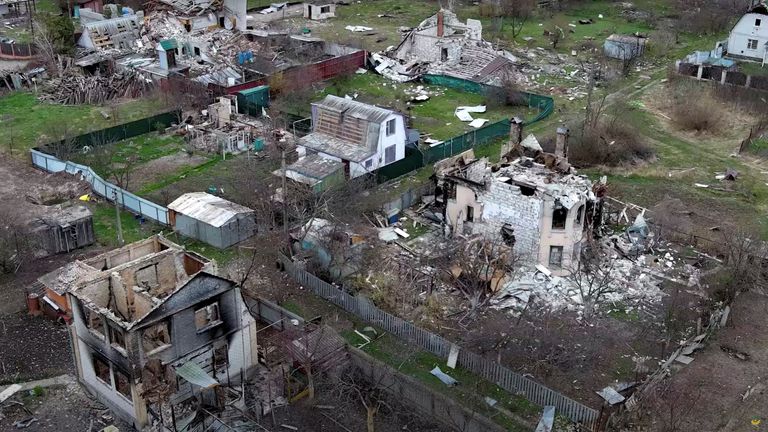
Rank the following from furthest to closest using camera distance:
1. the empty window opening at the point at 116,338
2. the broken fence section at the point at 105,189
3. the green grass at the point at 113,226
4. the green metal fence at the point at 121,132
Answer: the green metal fence at the point at 121,132 → the broken fence section at the point at 105,189 → the green grass at the point at 113,226 → the empty window opening at the point at 116,338

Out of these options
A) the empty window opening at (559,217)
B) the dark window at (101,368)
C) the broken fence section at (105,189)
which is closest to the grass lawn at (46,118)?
the broken fence section at (105,189)

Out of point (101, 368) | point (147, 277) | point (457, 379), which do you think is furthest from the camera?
point (457, 379)

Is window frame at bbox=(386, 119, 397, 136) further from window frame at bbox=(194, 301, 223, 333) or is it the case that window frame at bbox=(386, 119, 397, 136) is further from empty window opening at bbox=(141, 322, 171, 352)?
empty window opening at bbox=(141, 322, 171, 352)

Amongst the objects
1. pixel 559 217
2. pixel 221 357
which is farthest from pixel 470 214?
pixel 221 357

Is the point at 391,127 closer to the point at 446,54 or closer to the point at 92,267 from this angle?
the point at 446,54

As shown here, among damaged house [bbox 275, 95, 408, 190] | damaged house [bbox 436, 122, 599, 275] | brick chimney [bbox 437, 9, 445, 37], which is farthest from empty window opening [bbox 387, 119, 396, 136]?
brick chimney [bbox 437, 9, 445, 37]

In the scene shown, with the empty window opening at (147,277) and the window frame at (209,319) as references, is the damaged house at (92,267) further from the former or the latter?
the window frame at (209,319)
